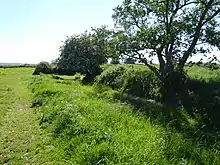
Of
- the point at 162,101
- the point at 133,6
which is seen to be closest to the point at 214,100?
the point at 162,101

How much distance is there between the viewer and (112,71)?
3372 centimetres

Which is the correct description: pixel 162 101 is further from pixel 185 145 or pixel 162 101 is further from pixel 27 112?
pixel 185 145

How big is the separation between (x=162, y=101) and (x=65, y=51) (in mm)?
22440

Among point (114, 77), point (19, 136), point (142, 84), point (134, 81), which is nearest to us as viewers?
point (19, 136)

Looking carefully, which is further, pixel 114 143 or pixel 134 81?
pixel 134 81

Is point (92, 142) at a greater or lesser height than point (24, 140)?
greater

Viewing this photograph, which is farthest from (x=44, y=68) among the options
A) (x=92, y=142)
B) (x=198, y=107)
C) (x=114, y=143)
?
(x=114, y=143)

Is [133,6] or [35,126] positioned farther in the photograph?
[133,6]

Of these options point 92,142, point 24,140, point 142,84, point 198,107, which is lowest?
point 198,107

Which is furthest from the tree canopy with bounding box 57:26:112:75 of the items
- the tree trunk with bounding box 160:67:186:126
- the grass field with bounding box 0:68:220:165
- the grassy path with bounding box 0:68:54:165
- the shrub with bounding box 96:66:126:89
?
the grass field with bounding box 0:68:220:165

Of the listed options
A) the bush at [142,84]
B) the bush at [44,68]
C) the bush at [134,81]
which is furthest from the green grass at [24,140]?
the bush at [44,68]

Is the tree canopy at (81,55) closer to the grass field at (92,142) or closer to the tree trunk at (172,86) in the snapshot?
the tree trunk at (172,86)

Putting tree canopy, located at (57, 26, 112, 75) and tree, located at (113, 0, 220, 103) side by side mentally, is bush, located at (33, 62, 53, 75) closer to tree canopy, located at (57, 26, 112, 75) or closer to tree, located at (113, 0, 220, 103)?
tree canopy, located at (57, 26, 112, 75)

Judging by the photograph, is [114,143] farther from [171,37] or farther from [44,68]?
[44,68]
